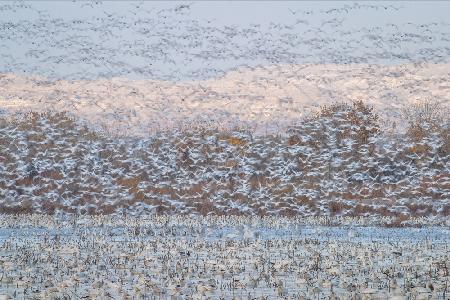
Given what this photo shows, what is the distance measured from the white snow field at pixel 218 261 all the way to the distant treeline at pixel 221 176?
535 cm

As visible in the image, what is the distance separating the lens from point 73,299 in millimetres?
10070

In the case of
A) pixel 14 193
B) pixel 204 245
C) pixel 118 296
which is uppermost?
pixel 118 296

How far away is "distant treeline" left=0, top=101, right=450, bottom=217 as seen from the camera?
2805 centimetres

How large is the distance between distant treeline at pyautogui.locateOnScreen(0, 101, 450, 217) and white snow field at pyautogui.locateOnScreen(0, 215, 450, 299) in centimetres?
535

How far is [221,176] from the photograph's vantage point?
31.8 meters

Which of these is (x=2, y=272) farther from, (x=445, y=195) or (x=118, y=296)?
(x=445, y=195)

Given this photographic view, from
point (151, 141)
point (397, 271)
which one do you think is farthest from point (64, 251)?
point (151, 141)

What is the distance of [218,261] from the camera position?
1377 cm

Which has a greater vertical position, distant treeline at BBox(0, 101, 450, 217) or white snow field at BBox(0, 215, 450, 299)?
white snow field at BBox(0, 215, 450, 299)

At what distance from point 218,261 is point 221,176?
18095 millimetres

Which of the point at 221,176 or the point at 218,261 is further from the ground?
the point at 218,261

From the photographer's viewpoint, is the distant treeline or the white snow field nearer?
the white snow field

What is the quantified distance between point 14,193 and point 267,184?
1024 centimetres

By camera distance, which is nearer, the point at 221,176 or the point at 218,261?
the point at 218,261
